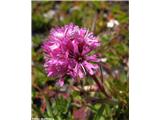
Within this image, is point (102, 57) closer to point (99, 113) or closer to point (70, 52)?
point (99, 113)

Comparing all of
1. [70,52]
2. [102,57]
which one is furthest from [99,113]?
[102,57]

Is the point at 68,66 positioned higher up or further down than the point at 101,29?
further down

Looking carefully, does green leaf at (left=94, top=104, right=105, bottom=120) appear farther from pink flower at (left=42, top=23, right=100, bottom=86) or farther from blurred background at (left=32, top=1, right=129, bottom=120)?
pink flower at (left=42, top=23, right=100, bottom=86)

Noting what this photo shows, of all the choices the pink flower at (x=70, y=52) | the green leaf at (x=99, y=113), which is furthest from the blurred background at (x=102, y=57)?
the pink flower at (x=70, y=52)

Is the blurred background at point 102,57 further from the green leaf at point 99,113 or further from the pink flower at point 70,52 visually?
the pink flower at point 70,52
